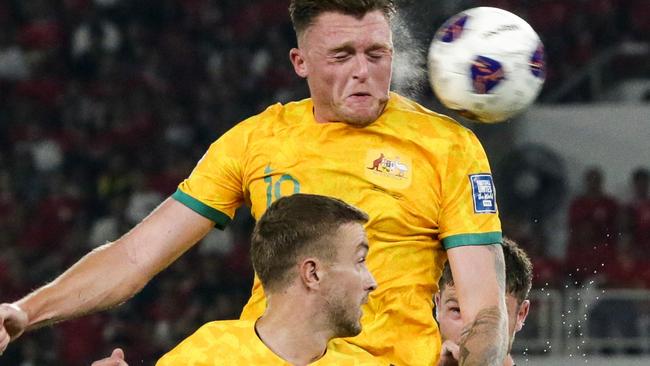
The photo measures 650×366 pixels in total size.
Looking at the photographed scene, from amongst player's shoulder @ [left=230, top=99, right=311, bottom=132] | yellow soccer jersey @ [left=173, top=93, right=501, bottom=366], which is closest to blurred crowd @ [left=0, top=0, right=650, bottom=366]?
player's shoulder @ [left=230, top=99, right=311, bottom=132]

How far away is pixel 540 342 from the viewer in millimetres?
10328

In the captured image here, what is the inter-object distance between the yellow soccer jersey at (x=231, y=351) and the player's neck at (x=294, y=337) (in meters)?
0.02

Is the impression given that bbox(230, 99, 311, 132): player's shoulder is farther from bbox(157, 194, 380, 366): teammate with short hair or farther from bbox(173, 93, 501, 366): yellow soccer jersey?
bbox(157, 194, 380, 366): teammate with short hair

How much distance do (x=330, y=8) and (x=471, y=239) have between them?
0.79 m

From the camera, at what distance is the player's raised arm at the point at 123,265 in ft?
15.1

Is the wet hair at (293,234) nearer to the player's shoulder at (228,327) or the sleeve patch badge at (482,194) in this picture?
the player's shoulder at (228,327)

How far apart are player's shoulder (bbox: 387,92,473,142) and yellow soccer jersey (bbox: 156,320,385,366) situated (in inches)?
33.4

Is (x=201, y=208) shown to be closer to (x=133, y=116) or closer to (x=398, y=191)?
(x=398, y=191)

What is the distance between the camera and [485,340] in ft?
14.0

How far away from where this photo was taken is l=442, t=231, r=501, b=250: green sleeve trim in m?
4.37

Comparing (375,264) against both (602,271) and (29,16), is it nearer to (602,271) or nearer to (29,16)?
(602,271)

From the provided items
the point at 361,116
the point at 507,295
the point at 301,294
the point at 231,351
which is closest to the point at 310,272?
the point at 301,294

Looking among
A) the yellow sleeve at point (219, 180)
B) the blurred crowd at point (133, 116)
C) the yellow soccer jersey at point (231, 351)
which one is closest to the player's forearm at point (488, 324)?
the yellow soccer jersey at point (231, 351)

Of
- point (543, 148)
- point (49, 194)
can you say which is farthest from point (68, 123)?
point (543, 148)
